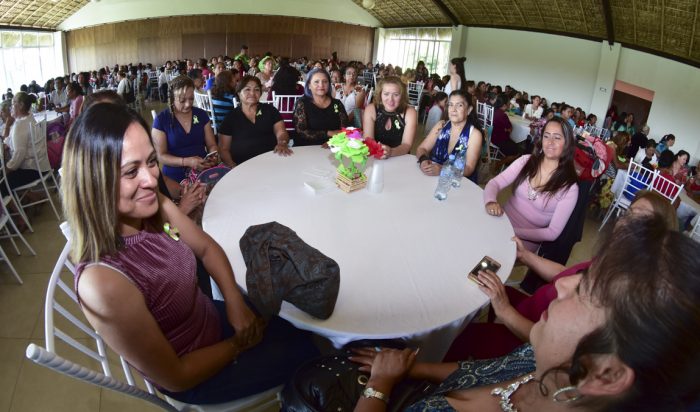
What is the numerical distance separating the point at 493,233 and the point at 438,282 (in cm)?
55

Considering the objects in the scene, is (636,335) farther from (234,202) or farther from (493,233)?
(234,202)

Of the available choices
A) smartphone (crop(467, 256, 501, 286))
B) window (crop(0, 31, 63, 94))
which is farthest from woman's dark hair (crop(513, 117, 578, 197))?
window (crop(0, 31, 63, 94))

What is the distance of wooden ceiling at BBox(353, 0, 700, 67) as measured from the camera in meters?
6.32

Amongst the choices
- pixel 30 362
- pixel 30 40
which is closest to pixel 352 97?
pixel 30 362

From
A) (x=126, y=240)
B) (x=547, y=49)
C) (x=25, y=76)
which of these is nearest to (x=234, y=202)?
(x=126, y=240)

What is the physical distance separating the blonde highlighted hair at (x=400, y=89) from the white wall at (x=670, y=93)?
634 centimetres

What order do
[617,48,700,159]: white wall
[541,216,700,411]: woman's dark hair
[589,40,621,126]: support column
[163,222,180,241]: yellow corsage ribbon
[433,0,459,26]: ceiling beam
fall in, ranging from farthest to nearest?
[433,0,459,26]: ceiling beam < [589,40,621,126]: support column < [617,48,700,159]: white wall < [163,222,180,241]: yellow corsage ribbon < [541,216,700,411]: woman's dark hair

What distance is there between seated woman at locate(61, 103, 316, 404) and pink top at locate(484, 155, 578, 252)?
1416 mm

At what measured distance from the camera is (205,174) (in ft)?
8.19

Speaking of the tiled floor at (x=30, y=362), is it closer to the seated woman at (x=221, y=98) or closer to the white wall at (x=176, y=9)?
the seated woman at (x=221, y=98)

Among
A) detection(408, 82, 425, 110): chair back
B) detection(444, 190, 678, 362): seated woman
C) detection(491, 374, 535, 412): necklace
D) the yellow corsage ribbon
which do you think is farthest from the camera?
detection(408, 82, 425, 110): chair back

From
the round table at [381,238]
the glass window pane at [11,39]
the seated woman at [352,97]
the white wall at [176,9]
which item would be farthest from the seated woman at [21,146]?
the glass window pane at [11,39]

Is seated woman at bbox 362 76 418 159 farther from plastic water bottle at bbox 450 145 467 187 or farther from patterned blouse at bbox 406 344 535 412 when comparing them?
patterned blouse at bbox 406 344 535 412

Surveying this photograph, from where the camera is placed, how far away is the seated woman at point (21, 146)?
293 centimetres
